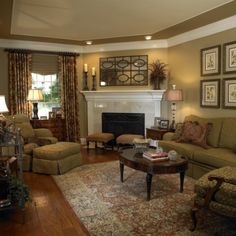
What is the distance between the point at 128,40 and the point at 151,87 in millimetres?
1285

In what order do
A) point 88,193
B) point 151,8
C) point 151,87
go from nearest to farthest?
point 88,193, point 151,8, point 151,87

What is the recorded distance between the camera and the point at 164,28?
5.59 meters

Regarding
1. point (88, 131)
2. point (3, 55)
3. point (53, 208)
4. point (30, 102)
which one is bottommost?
point (53, 208)

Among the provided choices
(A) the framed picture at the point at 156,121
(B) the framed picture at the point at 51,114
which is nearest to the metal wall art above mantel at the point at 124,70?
(A) the framed picture at the point at 156,121

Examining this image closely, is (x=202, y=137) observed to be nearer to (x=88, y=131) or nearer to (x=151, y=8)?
(x=151, y=8)

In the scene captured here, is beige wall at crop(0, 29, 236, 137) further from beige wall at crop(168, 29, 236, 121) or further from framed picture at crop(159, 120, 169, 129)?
framed picture at crop(159, 120, 169, 129)

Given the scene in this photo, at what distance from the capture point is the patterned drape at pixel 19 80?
21.6ft

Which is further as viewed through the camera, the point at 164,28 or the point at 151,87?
the point at 151,87

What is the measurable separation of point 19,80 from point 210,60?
14.3 ft

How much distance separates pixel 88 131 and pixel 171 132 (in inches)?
98.3

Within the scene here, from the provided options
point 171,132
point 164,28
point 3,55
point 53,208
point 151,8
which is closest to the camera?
point 53,208

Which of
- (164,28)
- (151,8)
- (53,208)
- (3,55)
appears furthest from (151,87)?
(53,208)

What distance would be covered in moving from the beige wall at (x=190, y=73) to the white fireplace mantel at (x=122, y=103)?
23.8 inches

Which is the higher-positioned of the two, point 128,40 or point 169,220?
point 128,40
